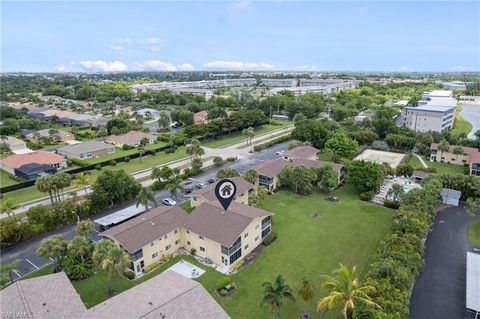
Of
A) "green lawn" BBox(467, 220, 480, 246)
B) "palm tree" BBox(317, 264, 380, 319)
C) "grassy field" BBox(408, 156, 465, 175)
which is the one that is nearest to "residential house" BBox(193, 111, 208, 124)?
"grassy field" BBox(408, 156, 465, 175)

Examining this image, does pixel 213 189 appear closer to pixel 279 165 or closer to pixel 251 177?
pixel 251 177

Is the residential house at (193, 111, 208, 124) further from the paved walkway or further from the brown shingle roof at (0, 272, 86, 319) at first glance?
the brown shingle roof at (0, 272, 86, 319)

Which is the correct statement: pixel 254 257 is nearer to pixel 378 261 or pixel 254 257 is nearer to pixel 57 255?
pixel 378 261

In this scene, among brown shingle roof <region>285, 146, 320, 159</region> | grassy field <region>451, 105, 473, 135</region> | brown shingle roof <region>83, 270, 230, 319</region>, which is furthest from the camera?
grassy field <region>451, 105, 473, 135</region>

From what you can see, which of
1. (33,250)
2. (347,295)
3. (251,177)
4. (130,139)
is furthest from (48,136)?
(347,295)

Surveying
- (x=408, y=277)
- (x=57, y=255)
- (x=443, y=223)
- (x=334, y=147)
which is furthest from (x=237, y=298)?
(x=334, y=147)

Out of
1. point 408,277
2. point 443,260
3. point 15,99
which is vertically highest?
point 15,99
